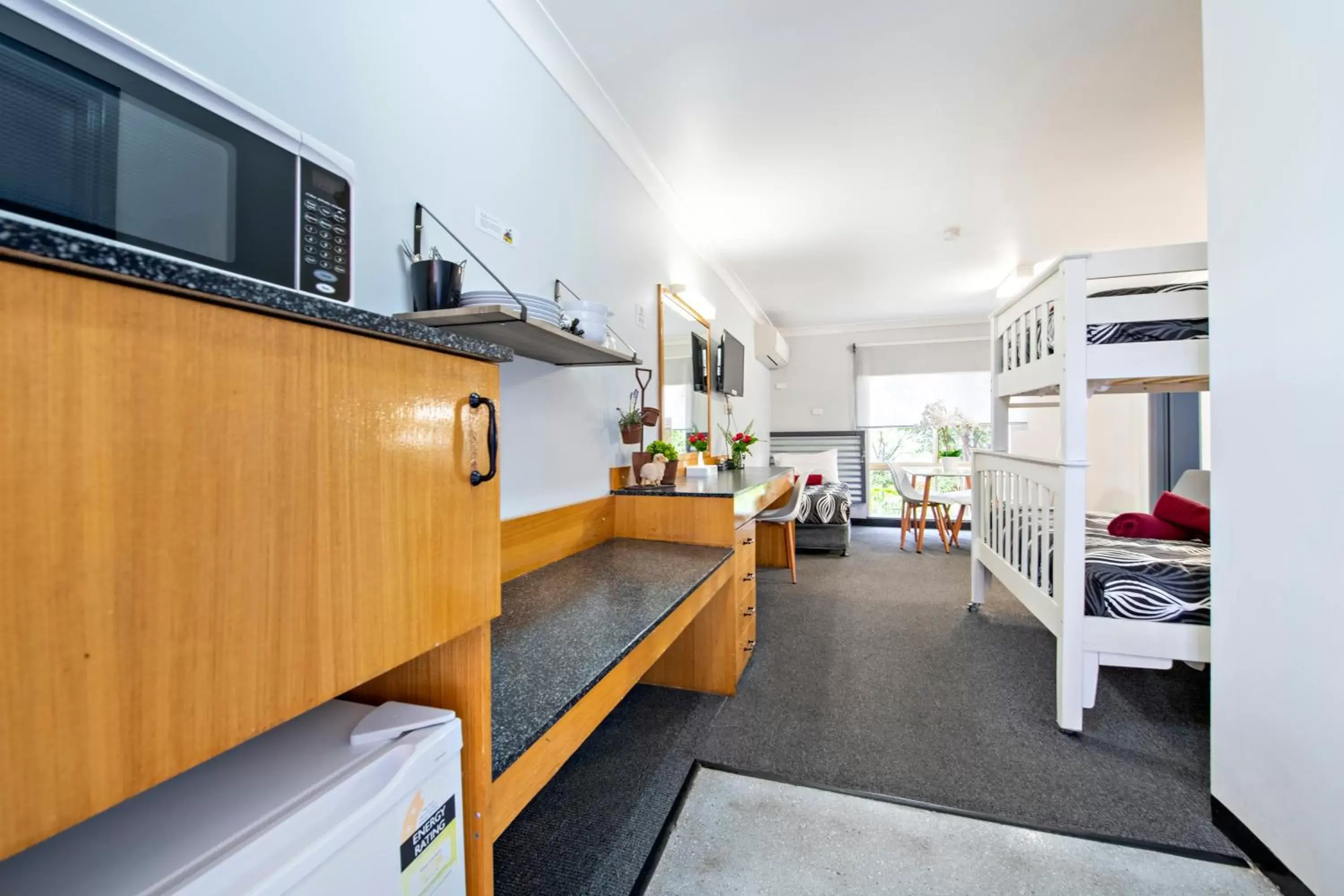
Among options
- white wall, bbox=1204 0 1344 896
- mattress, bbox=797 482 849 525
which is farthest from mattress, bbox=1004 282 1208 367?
mattress, bbox=797 482 849 525

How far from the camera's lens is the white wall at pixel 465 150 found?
0.91 metres

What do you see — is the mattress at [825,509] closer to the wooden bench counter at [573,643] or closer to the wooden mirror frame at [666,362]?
the wooden mirror frame at [666,362]

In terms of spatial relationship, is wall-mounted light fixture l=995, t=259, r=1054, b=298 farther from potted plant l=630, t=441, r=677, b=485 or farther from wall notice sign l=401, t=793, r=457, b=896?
wall notice sign l=401, t=793, r=457, b=896

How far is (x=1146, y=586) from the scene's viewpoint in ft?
5.41

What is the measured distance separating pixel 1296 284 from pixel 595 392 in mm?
1892

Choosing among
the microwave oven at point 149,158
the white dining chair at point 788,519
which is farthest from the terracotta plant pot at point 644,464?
the microwave oven at point 149,158

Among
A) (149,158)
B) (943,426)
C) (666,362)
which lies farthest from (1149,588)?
(943,426)

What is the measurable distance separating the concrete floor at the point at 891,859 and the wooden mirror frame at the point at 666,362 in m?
1.72

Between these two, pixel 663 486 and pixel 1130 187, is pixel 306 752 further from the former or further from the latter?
pixel 1130 187

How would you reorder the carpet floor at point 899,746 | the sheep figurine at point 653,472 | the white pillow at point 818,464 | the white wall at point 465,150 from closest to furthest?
the white wall at point 465,150 → the carpet floor at point 899,746 → the sheep figurine at point 653,472 → the white pillow at point 818,464

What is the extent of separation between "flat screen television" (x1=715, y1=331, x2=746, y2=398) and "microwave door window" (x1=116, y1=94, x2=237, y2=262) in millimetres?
3146

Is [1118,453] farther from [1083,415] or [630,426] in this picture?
[630,426]

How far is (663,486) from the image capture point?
2.21 m

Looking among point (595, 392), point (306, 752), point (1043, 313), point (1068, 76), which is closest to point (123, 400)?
point (306, 752)
